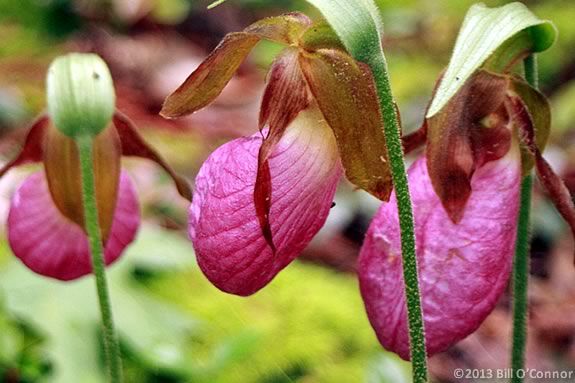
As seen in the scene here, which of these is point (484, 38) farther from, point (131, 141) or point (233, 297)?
point (233, 297)

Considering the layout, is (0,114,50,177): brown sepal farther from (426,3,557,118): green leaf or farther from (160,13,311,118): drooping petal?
(426,3,557,118): green leaf

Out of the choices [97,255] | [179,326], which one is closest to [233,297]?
[179,326]

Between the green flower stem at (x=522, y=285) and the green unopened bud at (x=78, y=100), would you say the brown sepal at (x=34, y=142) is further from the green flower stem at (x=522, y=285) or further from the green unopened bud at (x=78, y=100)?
the green flower stem at (x=522, y=285)

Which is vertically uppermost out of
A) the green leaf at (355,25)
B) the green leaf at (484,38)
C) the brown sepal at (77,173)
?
the green leaf at (355,25)

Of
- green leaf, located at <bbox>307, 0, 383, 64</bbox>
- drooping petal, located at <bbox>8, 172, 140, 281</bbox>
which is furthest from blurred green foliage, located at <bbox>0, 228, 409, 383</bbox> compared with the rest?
green leaf, located at <bbox>307, 0, 383, 64</bbox>

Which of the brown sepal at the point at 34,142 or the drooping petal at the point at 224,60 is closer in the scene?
the drooping petal at the point at 224,60

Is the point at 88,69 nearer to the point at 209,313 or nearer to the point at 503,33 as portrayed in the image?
the point at 503,33

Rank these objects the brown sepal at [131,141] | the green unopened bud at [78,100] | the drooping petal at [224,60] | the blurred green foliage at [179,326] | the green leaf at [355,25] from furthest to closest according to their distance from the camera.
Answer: the blurred green foliage at [179,326], the brown sepal at [131,141], the green unopened bud at [78,100], the drooping petal at [224,60], the green leaf at [355,25]

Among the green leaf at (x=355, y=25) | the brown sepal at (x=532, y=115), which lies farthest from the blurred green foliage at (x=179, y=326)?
the green leaf at (x=355, y=25)
